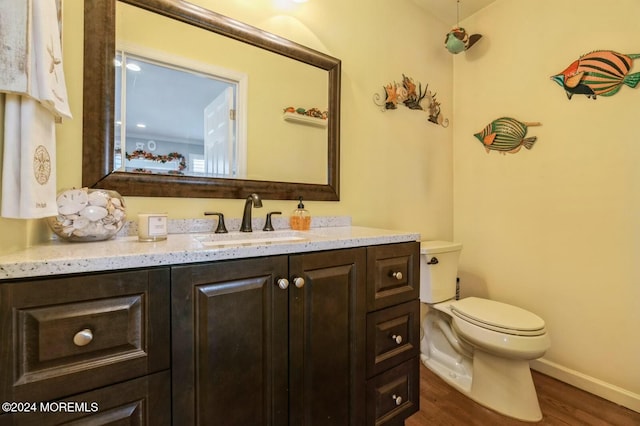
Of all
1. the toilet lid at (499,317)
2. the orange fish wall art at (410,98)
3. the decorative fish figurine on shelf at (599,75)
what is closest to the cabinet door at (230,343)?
the toilet lid at (499,317)

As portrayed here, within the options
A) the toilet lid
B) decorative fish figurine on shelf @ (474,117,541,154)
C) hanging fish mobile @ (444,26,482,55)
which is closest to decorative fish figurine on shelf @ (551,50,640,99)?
decorative fish figurine on shelf @ (474,117,541,154)

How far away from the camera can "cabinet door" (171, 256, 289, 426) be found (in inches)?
28.5

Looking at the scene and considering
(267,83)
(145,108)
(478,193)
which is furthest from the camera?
(478,193)

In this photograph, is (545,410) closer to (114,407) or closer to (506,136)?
(506,136)

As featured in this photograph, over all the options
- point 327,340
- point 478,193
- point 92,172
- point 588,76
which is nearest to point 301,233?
point 327,340

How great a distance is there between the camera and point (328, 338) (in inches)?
38.8

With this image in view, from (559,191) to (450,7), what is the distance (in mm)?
1517

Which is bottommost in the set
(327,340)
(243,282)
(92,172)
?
(327,340)

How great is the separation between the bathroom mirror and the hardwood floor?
1.29 metres

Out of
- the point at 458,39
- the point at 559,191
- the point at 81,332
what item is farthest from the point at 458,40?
the point at 81,332

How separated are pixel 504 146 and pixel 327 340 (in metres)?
1.91

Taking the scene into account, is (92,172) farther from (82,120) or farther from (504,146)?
(504,146)

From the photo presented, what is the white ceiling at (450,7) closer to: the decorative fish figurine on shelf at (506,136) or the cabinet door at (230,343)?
the decorative fish figurine on shelf at (506,136)

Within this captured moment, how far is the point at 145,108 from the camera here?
1.14m
